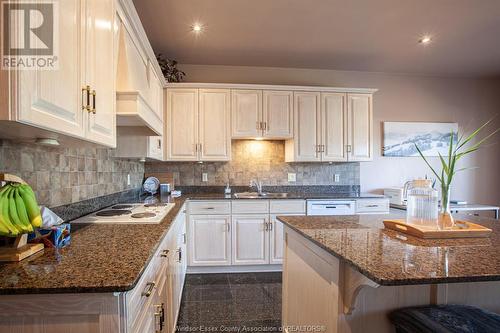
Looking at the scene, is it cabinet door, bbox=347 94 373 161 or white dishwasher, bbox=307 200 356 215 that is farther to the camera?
cabinet door, bbox=347 94 373 161

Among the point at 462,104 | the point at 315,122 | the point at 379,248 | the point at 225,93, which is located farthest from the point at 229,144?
the point at 462,104

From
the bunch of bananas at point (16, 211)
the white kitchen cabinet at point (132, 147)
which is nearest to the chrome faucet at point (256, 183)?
the white kitchen cabinet at point (132, 147)

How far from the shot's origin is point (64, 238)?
110 cm

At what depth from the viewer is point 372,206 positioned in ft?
10.6

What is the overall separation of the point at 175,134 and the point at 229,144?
26.4 inches

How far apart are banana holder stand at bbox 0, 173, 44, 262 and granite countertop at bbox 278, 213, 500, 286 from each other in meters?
1.10

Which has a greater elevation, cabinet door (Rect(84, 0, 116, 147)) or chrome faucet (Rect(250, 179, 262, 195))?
cabinet door (Rect(84, 0, 116, 147))

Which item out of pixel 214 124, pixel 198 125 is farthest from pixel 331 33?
pixel 198 125

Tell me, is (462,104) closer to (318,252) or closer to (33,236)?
(318,252)

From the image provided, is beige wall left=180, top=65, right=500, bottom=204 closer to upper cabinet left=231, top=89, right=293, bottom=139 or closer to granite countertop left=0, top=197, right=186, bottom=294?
upper cabinet left=231, top=89, right=293, bottom=139

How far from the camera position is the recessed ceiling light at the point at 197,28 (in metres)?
2.56

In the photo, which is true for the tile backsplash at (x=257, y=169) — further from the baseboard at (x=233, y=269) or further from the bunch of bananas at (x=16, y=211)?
the bunch of bananas at (x=16, y=211)

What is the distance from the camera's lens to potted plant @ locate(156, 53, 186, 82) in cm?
313

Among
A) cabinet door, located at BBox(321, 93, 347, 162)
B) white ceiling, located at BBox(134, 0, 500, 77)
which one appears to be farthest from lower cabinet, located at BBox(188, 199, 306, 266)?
white ceiling, located at BBox(134, 0, 500, 77)
